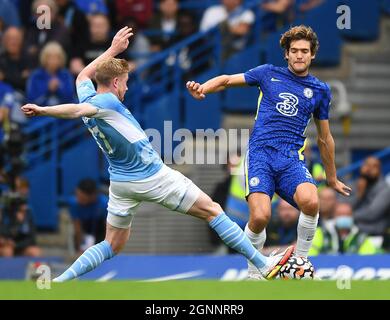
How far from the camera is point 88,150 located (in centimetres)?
1897

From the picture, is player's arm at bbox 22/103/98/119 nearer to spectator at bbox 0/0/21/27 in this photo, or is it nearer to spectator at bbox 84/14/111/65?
spectator at bbox 84/14/111/65

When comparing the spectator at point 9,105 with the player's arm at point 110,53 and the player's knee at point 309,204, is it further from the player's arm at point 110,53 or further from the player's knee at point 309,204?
the player's knee at point 309,204

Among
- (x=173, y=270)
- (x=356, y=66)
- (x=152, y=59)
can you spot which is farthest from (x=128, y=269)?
(x=356, y=66)

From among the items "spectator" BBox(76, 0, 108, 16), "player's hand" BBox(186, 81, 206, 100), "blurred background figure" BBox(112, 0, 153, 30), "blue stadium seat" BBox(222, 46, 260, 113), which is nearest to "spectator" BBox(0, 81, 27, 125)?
"spectator" BBox(76, 0, 108, 16)

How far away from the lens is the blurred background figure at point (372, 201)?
57.5ft

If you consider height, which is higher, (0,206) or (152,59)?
(152,59)

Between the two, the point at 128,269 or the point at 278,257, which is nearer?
the point at 278,257

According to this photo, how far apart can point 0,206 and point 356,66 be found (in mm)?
5572

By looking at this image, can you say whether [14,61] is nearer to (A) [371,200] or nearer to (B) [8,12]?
(B) [8,12]

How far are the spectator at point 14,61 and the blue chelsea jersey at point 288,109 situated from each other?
290 inches

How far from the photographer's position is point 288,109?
1230 cm

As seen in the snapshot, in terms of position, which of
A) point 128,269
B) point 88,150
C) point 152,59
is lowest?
point 128,269

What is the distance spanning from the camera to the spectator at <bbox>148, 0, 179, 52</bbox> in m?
19.8
